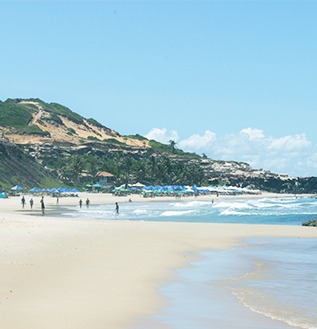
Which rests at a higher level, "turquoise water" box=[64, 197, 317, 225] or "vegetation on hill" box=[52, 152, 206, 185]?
"vegetation on hill" box=[52, 152, 206, 185]

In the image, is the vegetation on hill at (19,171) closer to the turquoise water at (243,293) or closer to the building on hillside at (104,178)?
the building on hillside at (104,178)

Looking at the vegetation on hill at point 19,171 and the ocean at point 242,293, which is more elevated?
the vegetation on hill at point 19,171

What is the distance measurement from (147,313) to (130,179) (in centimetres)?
16129

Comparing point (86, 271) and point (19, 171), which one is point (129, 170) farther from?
point (86, 271)

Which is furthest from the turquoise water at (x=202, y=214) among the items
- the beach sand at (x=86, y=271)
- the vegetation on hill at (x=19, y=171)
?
the vegetation on hill at (x=19, y=171)

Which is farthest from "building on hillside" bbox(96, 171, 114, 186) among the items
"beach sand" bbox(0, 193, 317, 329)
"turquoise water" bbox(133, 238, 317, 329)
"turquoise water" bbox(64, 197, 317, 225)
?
"turquoise water" bbox(133, 238, 317, 329)

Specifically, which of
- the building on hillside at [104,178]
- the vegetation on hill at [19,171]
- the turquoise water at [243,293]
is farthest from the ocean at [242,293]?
the building on hillside at [104,178]

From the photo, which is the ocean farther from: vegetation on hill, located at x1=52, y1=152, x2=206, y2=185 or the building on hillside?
the building on hillside

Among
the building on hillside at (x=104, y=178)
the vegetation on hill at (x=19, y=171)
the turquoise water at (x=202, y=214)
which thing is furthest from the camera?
the building on hillside at (x=104, y=178)

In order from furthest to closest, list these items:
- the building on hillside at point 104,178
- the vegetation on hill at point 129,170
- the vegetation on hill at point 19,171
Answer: the building on hillside at point 104,178, the vegetation on hill at point 129,170, the vegetation on hill at point 19,171

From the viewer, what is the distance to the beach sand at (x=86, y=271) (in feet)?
46.9

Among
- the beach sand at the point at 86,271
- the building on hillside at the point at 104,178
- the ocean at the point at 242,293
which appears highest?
the building on hillside at the point at 104,178

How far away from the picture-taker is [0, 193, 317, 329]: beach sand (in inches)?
563

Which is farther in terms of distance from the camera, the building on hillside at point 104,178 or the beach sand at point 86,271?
the building on hillside at point 104,178
